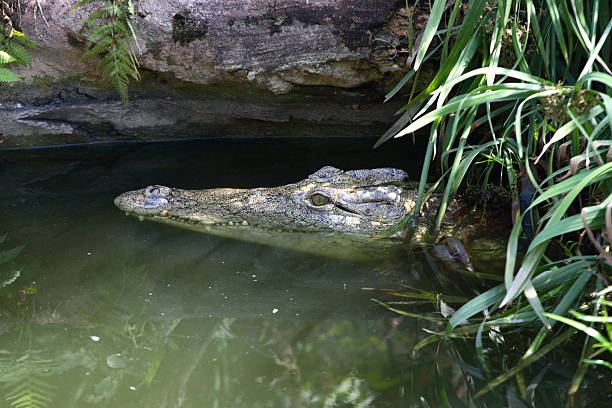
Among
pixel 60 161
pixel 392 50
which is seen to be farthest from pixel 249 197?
pixel 60 161

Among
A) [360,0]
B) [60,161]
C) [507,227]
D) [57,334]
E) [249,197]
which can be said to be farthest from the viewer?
[60,161]

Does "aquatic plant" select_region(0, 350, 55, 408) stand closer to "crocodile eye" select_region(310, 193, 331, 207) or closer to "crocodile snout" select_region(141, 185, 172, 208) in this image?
"crocodile snout" select_region(141, 185, 172, 208)

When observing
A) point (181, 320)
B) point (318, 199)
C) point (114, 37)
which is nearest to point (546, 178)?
point (318, 199)

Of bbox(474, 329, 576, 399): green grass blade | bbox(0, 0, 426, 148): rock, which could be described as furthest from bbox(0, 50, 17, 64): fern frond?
bbox(474, 329, 576, 399): green grass blade

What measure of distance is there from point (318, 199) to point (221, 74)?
5.33 ft

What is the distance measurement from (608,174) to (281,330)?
165cm

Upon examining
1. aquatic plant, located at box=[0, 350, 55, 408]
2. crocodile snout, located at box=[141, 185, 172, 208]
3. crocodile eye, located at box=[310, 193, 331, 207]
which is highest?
crocodile eye, located at box=[310, 193, 331, 207]

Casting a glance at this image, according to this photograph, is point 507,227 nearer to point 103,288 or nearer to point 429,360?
point 429,360

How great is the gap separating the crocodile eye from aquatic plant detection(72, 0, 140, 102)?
1704mm

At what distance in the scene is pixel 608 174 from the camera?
2.54m

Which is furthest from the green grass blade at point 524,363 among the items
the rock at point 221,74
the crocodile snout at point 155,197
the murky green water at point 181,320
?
the rock at point 221,74

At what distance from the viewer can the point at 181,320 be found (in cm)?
325

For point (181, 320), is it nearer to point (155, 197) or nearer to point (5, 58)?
point (155, 197)

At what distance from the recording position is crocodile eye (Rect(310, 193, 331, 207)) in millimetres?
4098
